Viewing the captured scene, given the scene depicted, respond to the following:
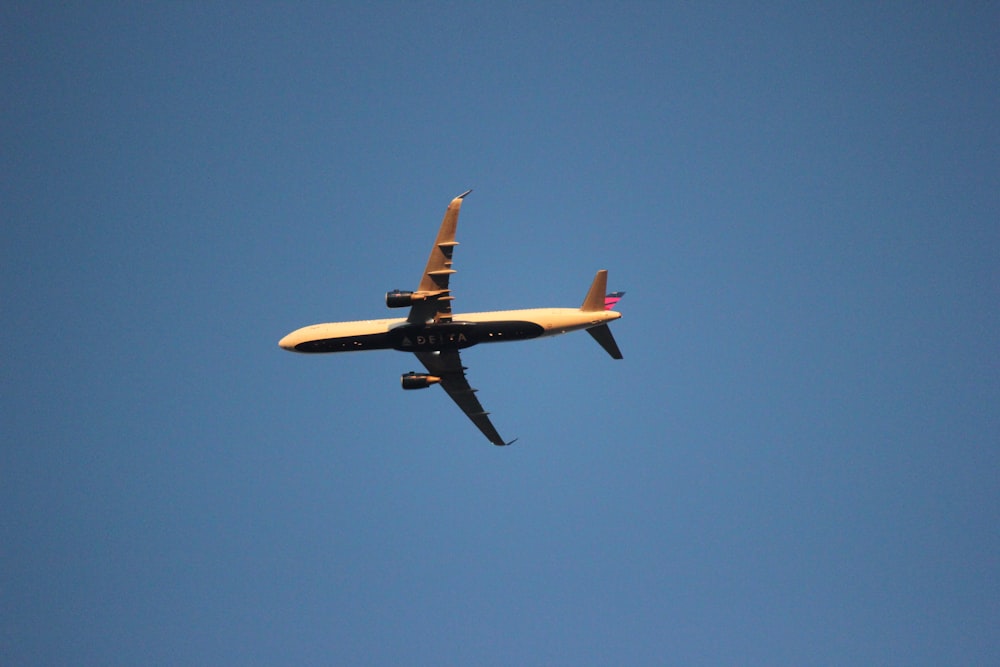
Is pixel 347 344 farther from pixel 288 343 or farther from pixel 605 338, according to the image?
pixel 605 338

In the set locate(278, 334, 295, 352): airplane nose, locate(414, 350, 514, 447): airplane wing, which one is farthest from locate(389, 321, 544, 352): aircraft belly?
locate(278, 334, 295, 352): airplane nose

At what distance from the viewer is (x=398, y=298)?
57.1m

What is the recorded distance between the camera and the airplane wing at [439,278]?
55594 mm

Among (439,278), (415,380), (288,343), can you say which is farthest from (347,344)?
(439,278)

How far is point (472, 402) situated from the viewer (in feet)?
218

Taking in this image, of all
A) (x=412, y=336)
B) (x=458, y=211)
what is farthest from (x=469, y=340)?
(x=458, y=211)

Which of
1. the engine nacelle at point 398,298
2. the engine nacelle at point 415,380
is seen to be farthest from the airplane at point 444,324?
the engine nacelle at point 415,380

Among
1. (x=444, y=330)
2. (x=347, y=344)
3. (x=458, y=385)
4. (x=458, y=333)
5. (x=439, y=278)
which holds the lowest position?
(x=458, y=385)

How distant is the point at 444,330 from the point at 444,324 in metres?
0.52

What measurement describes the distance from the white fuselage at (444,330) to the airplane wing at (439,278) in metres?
0.61

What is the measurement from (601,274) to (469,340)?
896 centimetres

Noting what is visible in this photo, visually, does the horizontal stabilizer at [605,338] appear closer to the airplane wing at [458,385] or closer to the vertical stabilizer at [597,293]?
the vertical stabilizer at [597,293]

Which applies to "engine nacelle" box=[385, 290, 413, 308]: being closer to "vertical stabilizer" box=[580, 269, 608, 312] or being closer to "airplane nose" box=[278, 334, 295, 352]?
"airplane nose" box=[278, 334, 295, 352]

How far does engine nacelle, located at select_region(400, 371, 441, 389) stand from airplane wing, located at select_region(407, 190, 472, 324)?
20.4 ft
